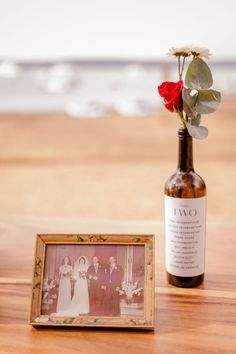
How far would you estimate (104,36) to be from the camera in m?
4.95

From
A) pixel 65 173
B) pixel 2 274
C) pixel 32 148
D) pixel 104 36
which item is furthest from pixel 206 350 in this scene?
pixel 104 36

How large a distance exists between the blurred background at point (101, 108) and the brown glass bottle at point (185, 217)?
198 cm

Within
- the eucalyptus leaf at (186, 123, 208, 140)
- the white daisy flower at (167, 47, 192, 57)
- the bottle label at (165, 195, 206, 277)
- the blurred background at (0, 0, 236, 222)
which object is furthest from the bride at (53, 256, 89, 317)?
the blurred background at (0, 0, 236, 222)

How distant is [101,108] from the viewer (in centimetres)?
602

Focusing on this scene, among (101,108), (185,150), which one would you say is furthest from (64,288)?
(101,108)

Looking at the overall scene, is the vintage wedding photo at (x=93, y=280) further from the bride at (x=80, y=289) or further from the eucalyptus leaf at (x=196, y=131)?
the eucalyptus leaf at (x=196, y=131)

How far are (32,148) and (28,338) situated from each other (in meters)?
3.97

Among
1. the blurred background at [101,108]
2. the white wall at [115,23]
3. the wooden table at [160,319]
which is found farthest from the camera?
the white wall at [115,23]

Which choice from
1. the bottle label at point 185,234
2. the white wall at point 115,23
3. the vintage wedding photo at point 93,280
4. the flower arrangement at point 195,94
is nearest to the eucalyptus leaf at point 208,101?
the flower arrangement at point 195,94

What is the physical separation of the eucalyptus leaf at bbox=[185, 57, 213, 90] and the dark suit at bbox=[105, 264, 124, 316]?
1.16 feet

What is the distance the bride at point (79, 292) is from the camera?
2.92ft

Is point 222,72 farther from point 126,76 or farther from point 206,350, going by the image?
point 206,350

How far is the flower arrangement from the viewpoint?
940mm

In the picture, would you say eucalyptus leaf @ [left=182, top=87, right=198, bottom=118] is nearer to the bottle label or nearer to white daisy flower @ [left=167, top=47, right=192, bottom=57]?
white daisy flower @ [left=167, top=47, right=192, bottom=57]
